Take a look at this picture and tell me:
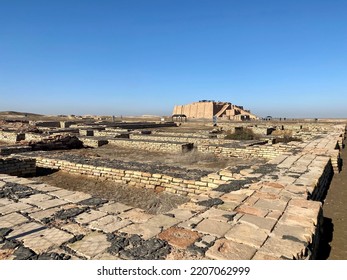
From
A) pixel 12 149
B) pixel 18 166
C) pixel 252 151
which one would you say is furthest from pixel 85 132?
pixel 252 151

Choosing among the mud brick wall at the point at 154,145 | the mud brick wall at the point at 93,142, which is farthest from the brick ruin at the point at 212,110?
the mud brick wall at the point at 93,142

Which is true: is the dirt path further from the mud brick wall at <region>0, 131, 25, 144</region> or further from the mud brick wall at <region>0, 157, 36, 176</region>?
the mud brick wall at <region>0, 131, 25, 144</region>

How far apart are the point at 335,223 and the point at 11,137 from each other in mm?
17398

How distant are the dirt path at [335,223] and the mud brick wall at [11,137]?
54.0 feet

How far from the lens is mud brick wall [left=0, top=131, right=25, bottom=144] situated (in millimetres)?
16144

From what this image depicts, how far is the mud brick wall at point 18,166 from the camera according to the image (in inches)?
307

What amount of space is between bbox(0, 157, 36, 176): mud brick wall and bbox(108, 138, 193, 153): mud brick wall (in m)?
5.92

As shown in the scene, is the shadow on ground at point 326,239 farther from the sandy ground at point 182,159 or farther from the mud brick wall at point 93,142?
the mud brick wall at point 93,142

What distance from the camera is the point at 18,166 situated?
26.5 ft

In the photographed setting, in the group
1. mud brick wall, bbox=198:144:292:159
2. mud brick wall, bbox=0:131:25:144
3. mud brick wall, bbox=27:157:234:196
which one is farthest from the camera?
mud brick wall, bbox=0:131:25:144

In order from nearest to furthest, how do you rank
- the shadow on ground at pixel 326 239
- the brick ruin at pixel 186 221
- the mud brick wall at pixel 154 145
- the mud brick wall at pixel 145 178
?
the brick ruin at pixel 186 221 → the shadow on ground at pixel 326 239 → the mud brick wall at pixel 145 178 → the mud brick wall at pixel 154 145

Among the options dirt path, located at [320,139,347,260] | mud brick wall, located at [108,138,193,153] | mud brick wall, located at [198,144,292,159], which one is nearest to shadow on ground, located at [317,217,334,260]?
dirt path, located at [320,139,347,260]

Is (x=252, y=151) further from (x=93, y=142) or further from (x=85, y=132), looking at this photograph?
(x=85, y=132)

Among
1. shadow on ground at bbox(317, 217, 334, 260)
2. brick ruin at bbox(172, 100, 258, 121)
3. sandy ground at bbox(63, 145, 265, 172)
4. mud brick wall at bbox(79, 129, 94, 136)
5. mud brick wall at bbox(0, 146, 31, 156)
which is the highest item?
brick ruin at bbox(172, 100, 258, 121)
